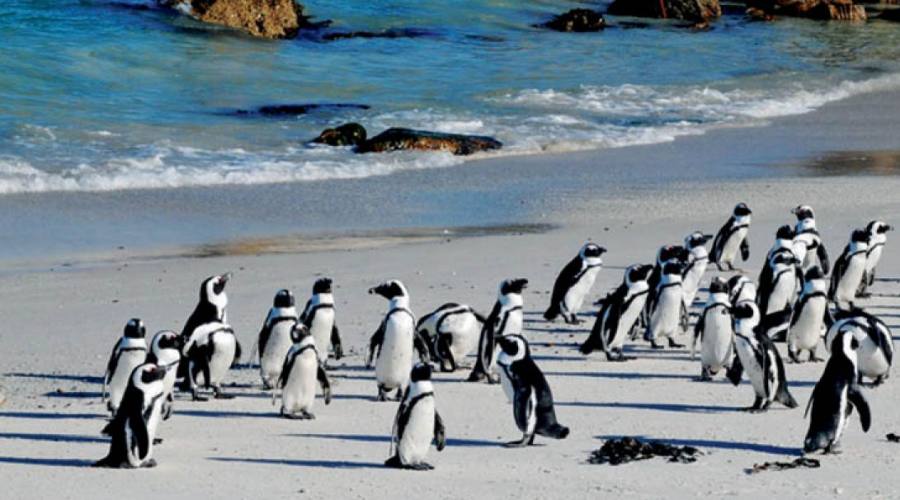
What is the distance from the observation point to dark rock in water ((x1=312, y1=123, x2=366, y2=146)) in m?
20.2

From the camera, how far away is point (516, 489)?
7.17 m

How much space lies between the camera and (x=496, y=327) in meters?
9.62

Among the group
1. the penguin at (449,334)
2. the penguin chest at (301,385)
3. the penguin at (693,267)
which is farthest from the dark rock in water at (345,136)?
the penguin chest at (301,385)

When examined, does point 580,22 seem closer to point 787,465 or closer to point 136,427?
point 787,465

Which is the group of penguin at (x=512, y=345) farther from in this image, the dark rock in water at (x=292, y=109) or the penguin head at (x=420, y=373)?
the dark rock in water at (x=292, y=109)

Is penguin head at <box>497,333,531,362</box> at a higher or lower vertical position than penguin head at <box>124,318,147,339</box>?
higher

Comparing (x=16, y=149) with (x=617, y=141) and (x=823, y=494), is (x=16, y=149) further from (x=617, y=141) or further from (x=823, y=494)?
(x=823, y=494)

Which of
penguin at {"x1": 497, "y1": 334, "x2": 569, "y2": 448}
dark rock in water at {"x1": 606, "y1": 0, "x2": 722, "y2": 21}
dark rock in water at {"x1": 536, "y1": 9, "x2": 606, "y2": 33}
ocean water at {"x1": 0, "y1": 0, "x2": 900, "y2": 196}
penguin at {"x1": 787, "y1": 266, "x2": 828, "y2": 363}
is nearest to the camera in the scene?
penguin at {"x1": 497, "y1": 334, "x2": 569, "y2": 448}

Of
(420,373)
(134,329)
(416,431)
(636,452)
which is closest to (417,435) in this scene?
(416,431)

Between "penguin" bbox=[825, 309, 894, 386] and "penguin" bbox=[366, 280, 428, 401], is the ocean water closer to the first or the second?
"penguin" bbox=[366, 280, 428, 401]

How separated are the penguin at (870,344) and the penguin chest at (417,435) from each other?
8.31 ft

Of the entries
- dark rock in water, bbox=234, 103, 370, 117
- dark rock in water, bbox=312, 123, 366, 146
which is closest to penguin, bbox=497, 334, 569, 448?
dark rock in water, bbox=312, 123, 366, 146

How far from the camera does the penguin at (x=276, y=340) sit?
9.25m

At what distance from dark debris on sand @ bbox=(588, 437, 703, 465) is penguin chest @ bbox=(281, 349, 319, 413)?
156 centimetres
